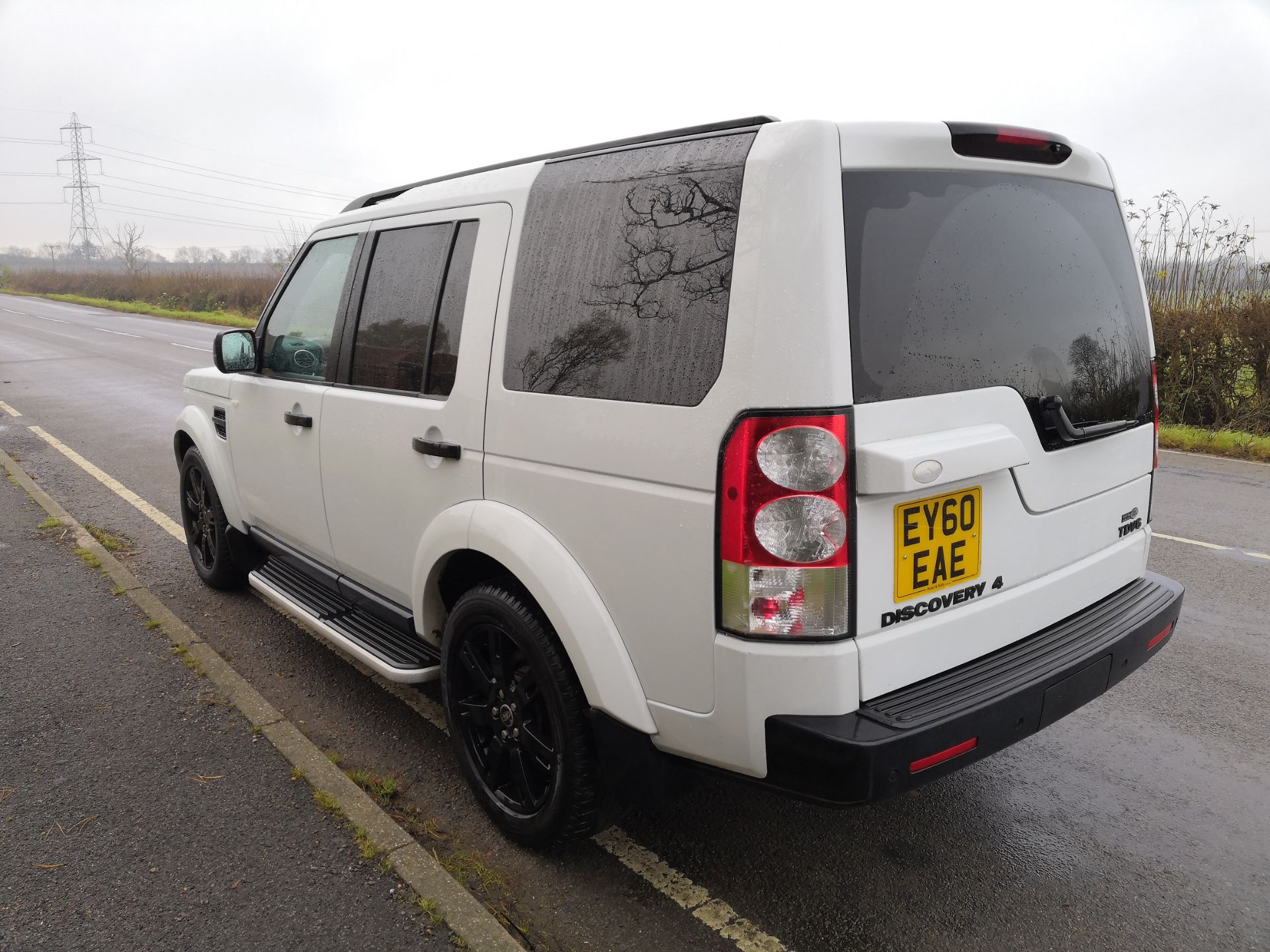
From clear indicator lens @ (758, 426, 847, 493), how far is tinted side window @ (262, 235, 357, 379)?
2.26 metres

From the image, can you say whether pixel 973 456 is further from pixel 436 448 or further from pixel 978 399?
pixel 436 448

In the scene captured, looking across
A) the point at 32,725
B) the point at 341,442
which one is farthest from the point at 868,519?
the point at 32,725

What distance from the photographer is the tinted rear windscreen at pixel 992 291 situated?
207 cm

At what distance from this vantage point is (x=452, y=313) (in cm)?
292

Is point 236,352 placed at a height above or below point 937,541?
above

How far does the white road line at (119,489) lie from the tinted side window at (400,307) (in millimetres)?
3486

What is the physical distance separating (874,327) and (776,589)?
637 mm

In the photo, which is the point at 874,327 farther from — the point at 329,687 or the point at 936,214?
the point at 329,687

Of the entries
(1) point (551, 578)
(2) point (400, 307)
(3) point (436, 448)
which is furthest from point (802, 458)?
(2) point (400, 307)

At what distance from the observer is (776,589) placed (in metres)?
2.01

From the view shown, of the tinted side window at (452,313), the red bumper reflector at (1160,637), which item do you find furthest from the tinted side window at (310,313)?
the red bumper reflector at (1160,637)

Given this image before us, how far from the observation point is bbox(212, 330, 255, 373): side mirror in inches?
166

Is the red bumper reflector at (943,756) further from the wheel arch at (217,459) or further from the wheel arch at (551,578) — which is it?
the wheel arch at (217,459)

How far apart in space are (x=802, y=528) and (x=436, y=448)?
4.39ft
